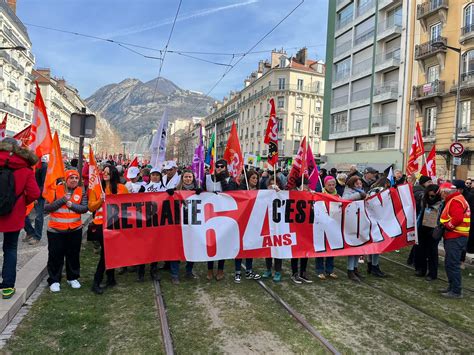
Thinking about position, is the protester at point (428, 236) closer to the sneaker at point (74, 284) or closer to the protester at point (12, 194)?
the sneaker at point (74, 284)

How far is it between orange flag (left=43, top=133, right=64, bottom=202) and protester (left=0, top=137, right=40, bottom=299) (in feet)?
1.93

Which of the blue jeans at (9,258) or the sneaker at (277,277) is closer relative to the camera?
the blue jeans at (9,258)

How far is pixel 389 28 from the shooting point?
34.3m

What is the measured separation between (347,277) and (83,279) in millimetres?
4741

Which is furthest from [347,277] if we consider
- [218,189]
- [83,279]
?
[83,279]

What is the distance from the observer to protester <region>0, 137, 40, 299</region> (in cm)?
→ 473

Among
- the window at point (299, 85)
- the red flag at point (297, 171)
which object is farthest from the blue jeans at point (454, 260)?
the window at point (299, 85)

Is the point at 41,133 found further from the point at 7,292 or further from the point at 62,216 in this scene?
the point at 7,292

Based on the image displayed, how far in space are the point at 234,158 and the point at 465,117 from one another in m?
24.6

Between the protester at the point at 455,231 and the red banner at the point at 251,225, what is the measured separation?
1.15 metres

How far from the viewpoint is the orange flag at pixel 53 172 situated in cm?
568

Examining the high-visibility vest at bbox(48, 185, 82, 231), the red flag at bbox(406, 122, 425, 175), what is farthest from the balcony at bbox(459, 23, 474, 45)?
the high-visibility vest at bbox(48, 185, 82, 231)

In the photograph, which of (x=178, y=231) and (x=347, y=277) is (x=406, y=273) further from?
(x=178, y=231)

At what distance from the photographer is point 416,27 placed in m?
31.3
